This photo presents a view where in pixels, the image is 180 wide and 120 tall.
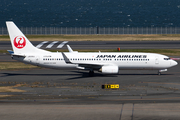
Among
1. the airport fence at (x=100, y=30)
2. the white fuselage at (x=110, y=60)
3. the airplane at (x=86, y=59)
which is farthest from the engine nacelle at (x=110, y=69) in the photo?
the airport fence at (x=100, y=30)

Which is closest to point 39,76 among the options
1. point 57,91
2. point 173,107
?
point 57,91

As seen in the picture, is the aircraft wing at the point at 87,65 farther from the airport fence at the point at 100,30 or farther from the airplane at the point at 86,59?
the airport fence at the point at 100,30

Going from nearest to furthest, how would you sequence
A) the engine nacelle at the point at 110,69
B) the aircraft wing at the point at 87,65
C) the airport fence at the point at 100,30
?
the engine nacelle at the point at 110,69 < the aircraft wing at the point at 87,65 < the airport fence at the point at 100,30

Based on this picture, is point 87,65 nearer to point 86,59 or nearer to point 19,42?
point 86,59

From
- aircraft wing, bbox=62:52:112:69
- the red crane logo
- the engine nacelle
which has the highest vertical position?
the red crane logo

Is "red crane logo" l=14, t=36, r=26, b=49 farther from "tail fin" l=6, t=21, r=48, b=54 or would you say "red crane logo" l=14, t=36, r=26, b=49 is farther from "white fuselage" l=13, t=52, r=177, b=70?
"white fuselage" l=13, t=52, r=177, b=70

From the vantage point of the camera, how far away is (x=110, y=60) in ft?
183

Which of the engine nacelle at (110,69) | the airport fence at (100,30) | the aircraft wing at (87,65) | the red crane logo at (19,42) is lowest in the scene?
the engine nacelle at (110,69)

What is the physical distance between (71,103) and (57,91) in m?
6.92

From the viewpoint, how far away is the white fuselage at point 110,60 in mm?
55594

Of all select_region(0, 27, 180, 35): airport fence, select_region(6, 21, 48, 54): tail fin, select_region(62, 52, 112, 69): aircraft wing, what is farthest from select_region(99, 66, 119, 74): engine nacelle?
select_region(0, 27, 180, 35): airport fence

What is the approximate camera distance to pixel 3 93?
4288cm

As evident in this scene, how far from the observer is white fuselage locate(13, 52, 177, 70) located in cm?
5559

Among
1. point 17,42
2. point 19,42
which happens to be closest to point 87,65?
point 19,42
